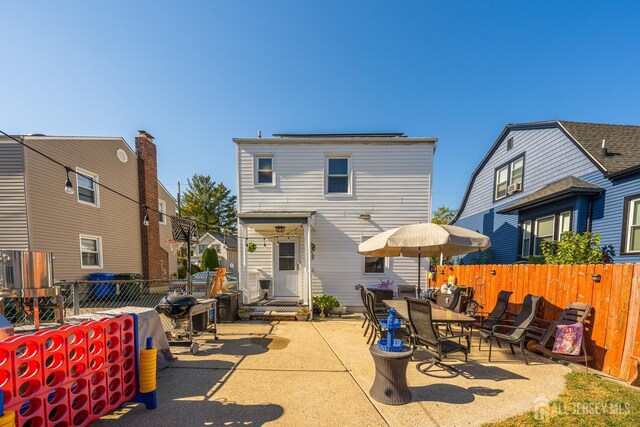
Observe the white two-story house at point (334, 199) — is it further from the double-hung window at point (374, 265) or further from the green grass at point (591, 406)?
the green grass at point (591, 406)

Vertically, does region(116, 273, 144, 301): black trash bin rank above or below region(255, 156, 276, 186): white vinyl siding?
below

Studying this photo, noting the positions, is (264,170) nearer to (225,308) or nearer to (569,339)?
(225,308)

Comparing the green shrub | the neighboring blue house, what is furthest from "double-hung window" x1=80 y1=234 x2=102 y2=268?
the neighboring blue house

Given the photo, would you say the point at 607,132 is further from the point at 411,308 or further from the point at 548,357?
the point at 411,308

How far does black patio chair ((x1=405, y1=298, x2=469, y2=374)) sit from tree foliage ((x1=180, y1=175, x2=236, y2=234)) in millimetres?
31397

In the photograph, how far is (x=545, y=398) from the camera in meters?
3.21

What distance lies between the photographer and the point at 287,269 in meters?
9.23

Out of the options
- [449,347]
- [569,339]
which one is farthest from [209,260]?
[569,339]

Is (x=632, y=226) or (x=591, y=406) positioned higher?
(x=632, y=226)

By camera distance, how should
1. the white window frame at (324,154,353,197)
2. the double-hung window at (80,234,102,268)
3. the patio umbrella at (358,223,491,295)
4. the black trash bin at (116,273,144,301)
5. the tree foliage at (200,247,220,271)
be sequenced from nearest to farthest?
1. the patio umbrella at (358,223,491,295)
2. the white window frame at (324,154,353,197)
3. the black trash bin at (116,273,144,301)
4. the double-hung window at (80,234,102,268)
5. the tree foliage at (200,247,220,271)

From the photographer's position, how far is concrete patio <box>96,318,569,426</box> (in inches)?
114

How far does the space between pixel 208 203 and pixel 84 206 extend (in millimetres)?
23399

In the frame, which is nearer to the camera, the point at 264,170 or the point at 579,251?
the point at 579,251

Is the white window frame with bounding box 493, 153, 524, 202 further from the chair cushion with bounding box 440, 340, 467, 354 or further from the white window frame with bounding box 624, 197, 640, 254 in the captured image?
the chair cushion with bounding box 440, 340, 467, 354
